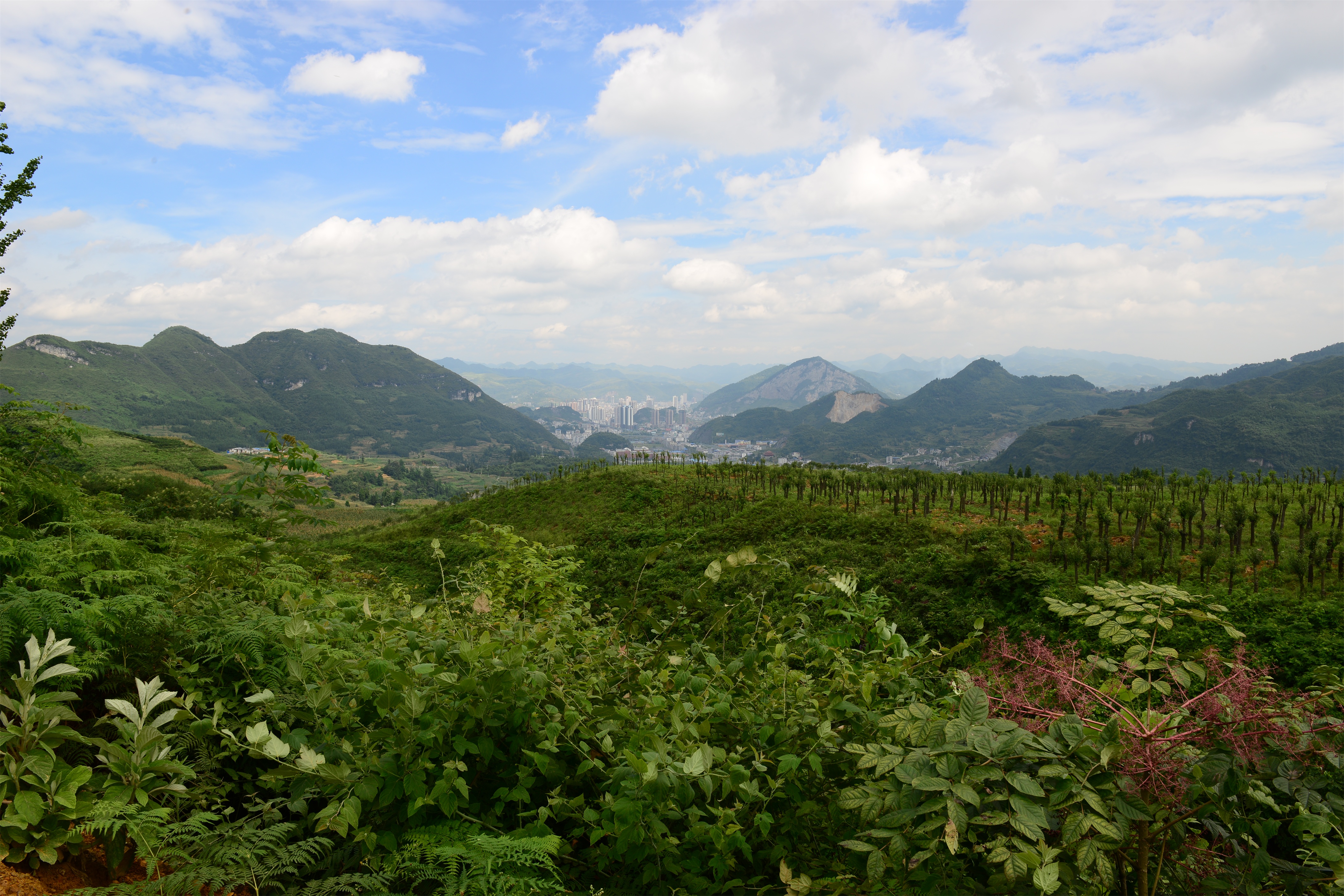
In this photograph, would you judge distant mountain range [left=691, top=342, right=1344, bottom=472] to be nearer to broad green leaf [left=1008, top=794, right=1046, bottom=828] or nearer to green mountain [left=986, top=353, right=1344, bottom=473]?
green mountain [left=986, top=353, right=1344, bottom=473]

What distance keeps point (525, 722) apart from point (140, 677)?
190 centimetres

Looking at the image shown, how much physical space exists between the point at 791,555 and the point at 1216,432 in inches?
4133

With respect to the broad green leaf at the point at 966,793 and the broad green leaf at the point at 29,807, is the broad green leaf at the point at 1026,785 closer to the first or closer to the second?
the broad green leaf at the point at 966,793

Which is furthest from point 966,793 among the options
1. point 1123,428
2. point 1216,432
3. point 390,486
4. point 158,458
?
point 1123,428

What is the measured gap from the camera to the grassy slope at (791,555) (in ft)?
28.1

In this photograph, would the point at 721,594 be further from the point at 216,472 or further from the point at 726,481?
the point at 216,472

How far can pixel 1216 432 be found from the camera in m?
88.1

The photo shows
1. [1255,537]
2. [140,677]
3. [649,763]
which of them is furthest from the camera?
[1255,537]

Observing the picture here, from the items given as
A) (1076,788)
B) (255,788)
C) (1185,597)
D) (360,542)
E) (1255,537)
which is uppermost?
(1185,597)

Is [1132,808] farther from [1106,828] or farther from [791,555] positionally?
[791,555]

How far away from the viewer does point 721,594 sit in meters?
13.9

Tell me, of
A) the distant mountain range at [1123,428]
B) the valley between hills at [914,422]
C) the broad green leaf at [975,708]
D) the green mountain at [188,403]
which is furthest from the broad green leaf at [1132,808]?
the green mountain at [188,403]

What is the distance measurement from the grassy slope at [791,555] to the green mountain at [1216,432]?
70724mm

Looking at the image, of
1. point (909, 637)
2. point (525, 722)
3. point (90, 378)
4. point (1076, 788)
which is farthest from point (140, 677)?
point (90, 378)
